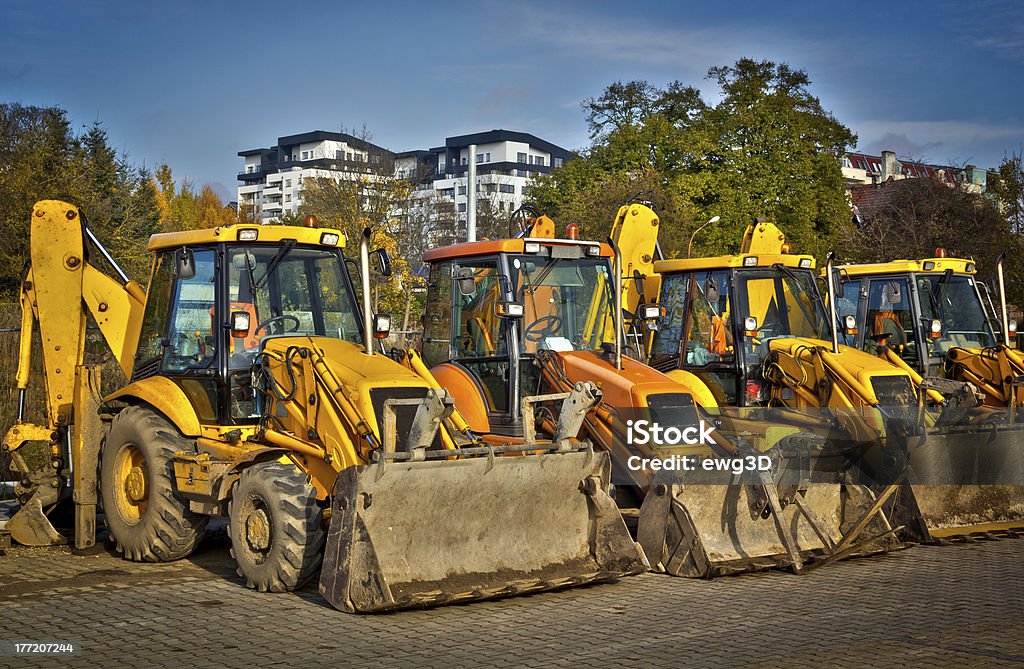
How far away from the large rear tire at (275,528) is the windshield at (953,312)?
9443 mm

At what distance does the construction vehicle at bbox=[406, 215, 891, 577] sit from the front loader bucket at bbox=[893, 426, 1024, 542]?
2.52ft

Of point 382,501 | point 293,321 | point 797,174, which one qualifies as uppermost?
point 797,174

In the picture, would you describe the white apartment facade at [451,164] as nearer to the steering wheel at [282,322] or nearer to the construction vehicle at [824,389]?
the construction vehicle at [824,389]

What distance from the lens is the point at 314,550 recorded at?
816 cm

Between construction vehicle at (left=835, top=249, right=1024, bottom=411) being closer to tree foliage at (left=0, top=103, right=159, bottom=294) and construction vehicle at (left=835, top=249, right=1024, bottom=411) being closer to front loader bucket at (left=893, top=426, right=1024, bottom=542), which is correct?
front loader bucket at (left=893, top=426, right=1024, bottom=542)

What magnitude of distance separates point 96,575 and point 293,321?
2.55 m

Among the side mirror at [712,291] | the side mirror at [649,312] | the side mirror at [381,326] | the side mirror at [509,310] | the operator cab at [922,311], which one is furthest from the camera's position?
the operator cab at [922,311]

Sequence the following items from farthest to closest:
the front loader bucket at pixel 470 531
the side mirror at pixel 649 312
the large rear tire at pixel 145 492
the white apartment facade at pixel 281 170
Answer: the white apartment facade at pixel 281 170 < the side mirror at pixel 649 312 < the large rear tire at pixel 145 492 < the front loader bucket at pixel 470 531

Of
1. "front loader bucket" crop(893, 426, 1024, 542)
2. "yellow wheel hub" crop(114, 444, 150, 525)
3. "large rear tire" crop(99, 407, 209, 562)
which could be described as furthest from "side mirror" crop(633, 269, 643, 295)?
"yellow wheel hub" crop(114, 444, 150, 525)

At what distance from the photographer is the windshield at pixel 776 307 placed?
1252cm

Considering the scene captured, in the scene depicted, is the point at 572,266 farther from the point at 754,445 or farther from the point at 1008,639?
the point at 1008,639

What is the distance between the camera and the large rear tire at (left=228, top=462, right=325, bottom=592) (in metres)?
8.11

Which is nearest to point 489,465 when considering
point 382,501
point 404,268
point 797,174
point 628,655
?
point 382,501

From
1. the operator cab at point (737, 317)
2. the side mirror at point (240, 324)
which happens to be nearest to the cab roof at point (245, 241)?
the side mirror at point (240, 324)
